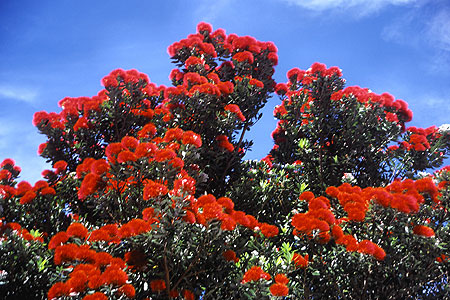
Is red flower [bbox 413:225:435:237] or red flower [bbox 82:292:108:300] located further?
red flower [bbox 413:225:435:237]

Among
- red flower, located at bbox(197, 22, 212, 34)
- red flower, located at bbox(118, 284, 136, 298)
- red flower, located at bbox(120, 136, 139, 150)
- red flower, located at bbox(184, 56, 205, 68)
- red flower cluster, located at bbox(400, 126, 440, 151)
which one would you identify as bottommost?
red flower, located at bbox(118, 284, 136, 298)

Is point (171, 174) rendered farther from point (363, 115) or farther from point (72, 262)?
point (363, 115)

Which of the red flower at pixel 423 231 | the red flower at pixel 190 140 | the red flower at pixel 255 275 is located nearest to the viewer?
the red flower at pixel 255 275

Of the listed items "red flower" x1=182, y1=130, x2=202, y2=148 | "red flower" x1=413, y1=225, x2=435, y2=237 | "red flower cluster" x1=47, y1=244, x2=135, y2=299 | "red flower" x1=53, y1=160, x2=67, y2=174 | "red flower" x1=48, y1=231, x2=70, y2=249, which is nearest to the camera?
"red flower cluster" x1=47, y1=244, x2=135, y2=299

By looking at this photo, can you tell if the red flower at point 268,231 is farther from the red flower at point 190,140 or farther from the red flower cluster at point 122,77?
the red flower cluster at point 122,77

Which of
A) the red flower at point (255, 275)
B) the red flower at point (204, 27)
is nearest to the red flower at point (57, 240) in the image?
the red flower at point (255, 275)

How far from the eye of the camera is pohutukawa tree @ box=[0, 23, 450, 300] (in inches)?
157

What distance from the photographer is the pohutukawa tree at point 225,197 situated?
13.1ft

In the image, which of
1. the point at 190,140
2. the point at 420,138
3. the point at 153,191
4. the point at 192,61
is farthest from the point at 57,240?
the point at 420,138

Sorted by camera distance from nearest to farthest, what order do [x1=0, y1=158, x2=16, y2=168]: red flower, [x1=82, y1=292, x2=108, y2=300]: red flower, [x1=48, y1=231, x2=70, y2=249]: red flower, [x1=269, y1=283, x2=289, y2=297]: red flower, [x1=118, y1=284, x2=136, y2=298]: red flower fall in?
1. [x1=82, y1=292, x2=108, y2=300]: red flower
2. [x1=118, y1=284, x2=136, y2=298]: red flower
3. [x1=269, y1=283, x2=289, y2=297]: red flower
4. [x1=48, y1=231, x2=70, y2=249]: red flower
5. [x1=0, y1=158, x2=16, y2=168]: red flower

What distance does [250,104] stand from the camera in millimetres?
7348

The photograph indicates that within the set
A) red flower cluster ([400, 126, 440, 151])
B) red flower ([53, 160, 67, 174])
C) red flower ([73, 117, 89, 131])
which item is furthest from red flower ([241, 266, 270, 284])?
red flower cluster ([400, 126, 440, 151])

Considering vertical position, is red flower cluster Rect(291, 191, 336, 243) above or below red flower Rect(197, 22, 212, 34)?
below

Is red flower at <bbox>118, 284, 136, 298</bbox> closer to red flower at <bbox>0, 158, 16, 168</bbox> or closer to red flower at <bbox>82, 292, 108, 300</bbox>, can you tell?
red flower at <bbox>82, 292, 108, 300</bbox>
